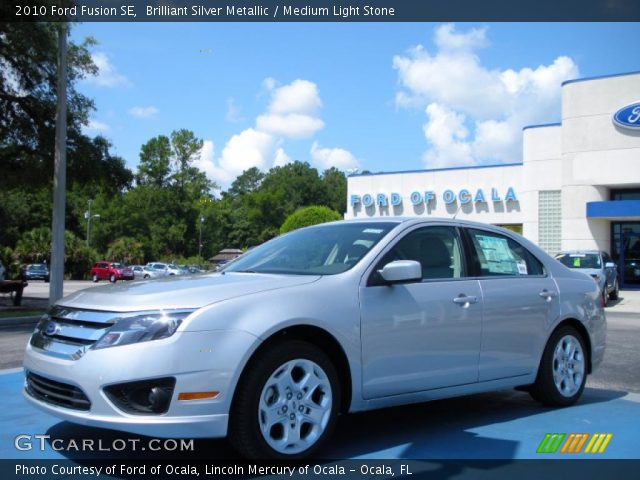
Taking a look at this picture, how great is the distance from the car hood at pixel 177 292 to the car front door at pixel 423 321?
0.53 metres

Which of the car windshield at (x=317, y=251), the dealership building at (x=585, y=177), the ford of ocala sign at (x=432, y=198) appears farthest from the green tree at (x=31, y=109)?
the ford of ocala sign at (x=432, y=198)

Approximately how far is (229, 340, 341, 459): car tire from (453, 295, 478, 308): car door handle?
126 cm

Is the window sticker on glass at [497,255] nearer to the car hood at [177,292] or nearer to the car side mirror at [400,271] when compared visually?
the car side mirror at [400,271]

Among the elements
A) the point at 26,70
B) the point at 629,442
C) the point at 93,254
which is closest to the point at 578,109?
the point at 26,70

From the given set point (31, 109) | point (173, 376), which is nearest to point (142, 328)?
point (173, 376)

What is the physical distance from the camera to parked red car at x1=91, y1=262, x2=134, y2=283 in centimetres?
5066

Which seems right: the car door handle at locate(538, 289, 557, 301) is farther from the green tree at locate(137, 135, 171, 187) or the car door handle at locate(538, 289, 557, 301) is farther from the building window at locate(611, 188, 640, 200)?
the green tree at locate(137, 135, 171, 187)

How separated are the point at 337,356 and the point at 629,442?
7.50 ft

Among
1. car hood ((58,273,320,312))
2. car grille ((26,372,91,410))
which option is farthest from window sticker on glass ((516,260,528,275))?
car grille ((26,372,91,410))

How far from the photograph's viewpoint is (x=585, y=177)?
102 feet

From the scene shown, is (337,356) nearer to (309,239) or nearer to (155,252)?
(309,239)

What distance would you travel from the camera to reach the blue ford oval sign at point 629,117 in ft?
98.5

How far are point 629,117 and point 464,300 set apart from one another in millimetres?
28756

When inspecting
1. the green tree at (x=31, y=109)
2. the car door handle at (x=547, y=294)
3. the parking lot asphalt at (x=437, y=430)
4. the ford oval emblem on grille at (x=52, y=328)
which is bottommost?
the parking lot asphalt at (x=437, y=430)
